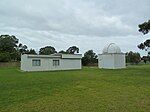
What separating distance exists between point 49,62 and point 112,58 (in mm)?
14779

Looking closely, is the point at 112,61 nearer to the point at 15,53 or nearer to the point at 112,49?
the point at 112,49

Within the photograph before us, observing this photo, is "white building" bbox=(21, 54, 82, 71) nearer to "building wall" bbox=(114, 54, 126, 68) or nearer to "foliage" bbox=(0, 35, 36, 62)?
"building wall" bbox=(114, 54, 126, 68)

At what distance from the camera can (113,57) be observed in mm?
51781

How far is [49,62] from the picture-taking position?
45.9 meters

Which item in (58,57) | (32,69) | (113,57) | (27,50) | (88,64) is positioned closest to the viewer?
(32,69)

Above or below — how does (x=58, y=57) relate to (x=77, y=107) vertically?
above

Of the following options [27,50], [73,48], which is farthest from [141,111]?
[73,48]

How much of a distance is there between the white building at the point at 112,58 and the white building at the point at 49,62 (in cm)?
704

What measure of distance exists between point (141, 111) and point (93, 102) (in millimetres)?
2372

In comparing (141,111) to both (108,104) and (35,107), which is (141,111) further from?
(35,107)

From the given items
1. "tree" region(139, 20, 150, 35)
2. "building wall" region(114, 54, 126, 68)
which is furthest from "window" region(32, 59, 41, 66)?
"tree" region(139, 20, 150, 35)

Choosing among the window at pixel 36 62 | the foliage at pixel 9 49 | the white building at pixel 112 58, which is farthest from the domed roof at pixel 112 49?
the foliage at pixel 9 49

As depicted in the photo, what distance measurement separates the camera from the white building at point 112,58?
170 ft

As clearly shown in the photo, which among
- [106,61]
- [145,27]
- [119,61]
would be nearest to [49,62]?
[106,61]
